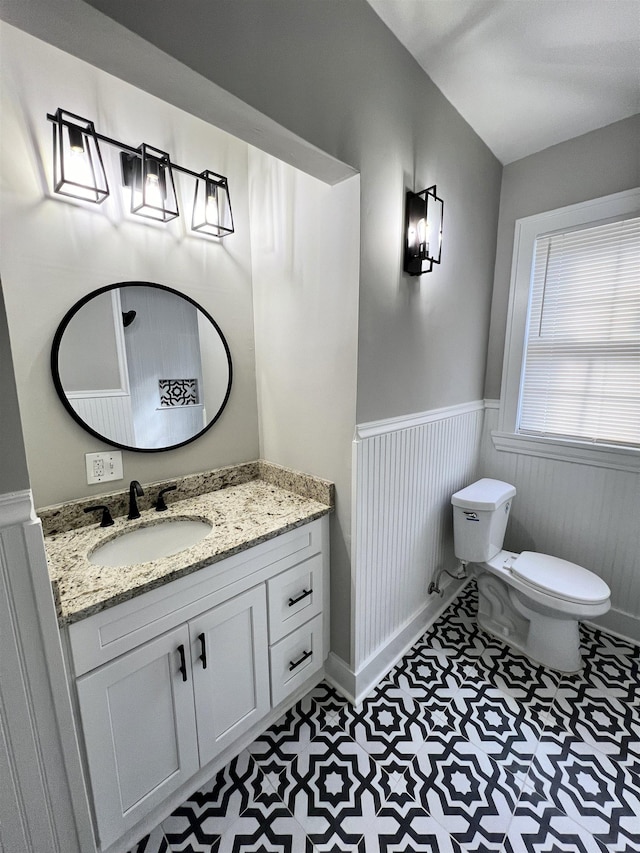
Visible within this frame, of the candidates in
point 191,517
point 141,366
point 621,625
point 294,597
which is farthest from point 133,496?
point 621,625

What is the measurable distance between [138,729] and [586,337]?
253 cm

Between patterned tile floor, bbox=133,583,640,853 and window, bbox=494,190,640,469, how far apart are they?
3.86 ft

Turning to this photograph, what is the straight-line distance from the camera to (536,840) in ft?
3.65

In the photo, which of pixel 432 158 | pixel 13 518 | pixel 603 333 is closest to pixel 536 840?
pixel 13 518

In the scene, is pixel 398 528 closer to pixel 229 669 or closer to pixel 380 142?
pixel 229 669

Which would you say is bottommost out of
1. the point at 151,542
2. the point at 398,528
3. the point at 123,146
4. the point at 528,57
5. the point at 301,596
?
the point at 301,596

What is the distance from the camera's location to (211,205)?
1.50m

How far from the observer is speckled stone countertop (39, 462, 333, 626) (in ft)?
3.14

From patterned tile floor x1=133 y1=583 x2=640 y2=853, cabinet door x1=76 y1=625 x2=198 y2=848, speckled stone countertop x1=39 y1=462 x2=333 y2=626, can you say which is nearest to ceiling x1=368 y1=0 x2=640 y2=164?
speckled stone countertop x1=39 y1=462 x2=333 y2=626

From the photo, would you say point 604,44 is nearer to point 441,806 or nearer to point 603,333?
point 603,333

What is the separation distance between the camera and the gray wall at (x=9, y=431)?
72cm

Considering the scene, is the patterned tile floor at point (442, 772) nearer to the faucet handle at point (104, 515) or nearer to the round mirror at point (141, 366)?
the faucet handle at point (104, 515)

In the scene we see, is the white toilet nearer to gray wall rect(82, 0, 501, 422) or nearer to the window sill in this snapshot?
the window sill

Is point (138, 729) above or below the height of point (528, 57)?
below
